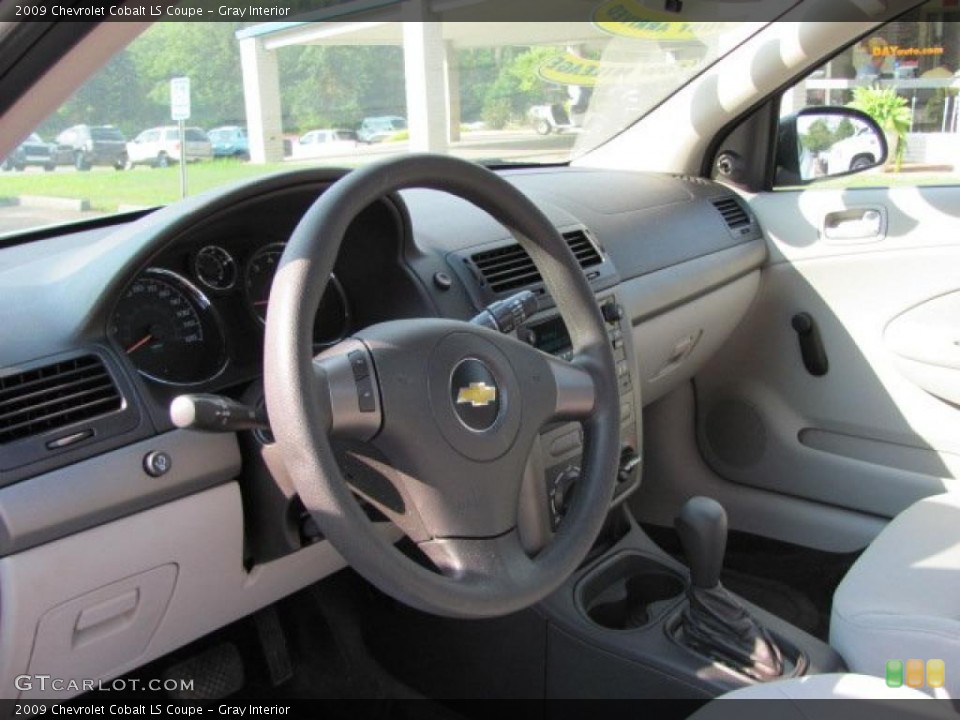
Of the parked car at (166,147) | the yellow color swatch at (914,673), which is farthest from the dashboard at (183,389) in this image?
the yellow color swatch at (914,673)

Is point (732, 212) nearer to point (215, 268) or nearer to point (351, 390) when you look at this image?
point (215, 268)

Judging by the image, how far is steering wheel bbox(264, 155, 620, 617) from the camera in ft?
3.91

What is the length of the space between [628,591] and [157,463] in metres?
1.20

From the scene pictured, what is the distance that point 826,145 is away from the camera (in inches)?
123

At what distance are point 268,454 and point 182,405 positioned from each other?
15.9 inches

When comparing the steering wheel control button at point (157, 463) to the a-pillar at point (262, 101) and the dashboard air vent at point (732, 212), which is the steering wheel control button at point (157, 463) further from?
the dashboard air vent at point (732, 212)

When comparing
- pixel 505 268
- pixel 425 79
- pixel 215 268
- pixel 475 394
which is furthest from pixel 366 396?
pixel 425 79

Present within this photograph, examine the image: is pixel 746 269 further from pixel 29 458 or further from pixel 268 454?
pixel 29 458

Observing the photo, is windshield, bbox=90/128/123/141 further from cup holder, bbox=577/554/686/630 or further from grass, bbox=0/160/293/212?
cup holder, bbox=577/554/686/630

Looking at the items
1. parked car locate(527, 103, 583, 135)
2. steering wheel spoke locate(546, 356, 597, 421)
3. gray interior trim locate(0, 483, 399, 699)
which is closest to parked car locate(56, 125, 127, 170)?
gray interior trim locate(0, 483, 399, 699)

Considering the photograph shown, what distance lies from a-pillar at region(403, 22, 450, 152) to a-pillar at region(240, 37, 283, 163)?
0.49m

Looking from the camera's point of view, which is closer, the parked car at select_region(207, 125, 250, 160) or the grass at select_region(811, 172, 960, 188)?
the parked car at select_region(207, 125, 250, 160)

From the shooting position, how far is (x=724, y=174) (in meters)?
3.27

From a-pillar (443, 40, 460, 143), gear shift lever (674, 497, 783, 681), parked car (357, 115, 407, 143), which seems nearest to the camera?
gear shift lever (674, 497, 783, 681)
